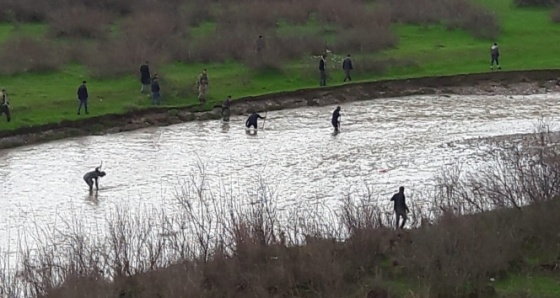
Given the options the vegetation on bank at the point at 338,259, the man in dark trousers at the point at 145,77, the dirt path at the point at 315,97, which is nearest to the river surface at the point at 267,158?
the dirt path at the point at 315,97

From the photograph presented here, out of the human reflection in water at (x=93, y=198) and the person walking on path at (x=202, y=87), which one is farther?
the person walking on path at (x=202, y=87)

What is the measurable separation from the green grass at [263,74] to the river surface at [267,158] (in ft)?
8.86

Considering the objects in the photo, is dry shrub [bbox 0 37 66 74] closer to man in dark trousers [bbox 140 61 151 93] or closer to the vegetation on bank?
man in dark trousers [bbox 140 61 151 93]

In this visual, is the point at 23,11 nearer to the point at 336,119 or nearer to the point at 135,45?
the point at 135,45

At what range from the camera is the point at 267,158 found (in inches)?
1457

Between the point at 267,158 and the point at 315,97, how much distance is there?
11112 mm

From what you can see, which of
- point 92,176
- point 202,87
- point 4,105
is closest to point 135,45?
point 202,87

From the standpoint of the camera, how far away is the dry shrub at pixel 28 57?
4775cm

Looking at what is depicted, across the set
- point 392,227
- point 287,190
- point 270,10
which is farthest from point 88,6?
point 392,227

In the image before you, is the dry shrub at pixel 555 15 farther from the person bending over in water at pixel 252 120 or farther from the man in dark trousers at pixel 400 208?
the man in dark trousers at pixel 400 208

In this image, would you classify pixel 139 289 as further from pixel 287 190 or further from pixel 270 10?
pixel 270 10

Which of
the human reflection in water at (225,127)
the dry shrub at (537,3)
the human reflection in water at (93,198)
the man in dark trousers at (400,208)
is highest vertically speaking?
the dry shrub at (537,3)

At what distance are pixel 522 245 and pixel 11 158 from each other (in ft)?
65.9

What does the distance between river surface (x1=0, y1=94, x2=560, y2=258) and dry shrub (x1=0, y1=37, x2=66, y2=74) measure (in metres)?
8.51
